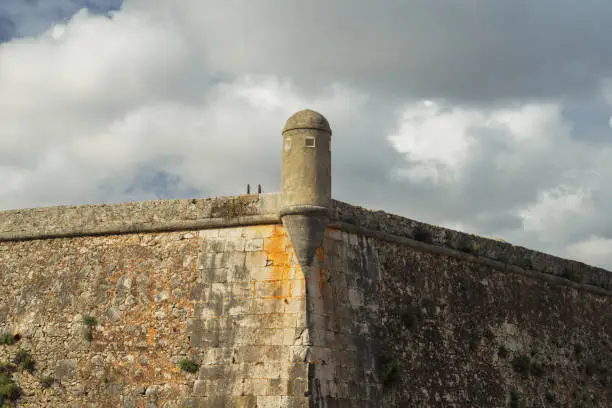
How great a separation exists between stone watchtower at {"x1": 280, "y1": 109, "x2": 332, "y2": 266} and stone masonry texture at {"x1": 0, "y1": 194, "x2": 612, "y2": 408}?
1.18 feet

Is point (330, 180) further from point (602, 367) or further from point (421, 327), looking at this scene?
point (602, 367)

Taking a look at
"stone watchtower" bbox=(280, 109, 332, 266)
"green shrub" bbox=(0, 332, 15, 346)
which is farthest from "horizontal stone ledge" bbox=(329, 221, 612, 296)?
"green shrub" bbox=(0, 332, 15, 346)

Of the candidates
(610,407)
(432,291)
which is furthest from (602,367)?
(432,291)

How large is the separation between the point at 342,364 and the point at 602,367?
9.66 m

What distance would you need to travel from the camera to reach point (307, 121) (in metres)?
17.4

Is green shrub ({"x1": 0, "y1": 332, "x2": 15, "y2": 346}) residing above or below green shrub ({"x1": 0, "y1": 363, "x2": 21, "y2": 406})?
above

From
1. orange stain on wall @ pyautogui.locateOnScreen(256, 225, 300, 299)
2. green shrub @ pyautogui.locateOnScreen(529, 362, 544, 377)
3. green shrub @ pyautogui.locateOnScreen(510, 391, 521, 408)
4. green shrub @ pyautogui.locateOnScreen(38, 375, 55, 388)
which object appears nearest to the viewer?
orange stain on wall @ pyautogui.locateOnScreen(256, 225, 300, 299)

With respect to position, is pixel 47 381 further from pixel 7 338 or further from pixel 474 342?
pixel 474 342

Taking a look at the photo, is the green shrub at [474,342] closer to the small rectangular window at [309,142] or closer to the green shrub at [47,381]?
the small rectangular window at [309,142]

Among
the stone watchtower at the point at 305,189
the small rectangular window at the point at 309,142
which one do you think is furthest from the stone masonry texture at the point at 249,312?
the small rectangular window at the point at 309,142

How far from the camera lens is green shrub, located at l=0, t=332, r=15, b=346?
19234mm

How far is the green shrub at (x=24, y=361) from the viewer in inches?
739

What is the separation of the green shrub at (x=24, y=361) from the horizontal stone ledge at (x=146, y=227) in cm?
251

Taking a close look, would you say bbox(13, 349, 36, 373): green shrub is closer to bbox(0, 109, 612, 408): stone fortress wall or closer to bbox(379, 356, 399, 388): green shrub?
bbox(0, 109, 612, 408): stone fortress wall
